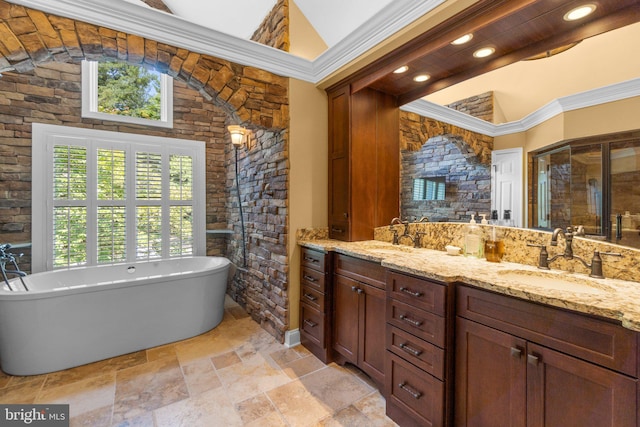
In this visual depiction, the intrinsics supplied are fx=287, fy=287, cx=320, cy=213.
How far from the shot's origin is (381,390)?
1.97 m

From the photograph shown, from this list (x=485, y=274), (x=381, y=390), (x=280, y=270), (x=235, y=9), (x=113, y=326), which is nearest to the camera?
(x=485, y=274)

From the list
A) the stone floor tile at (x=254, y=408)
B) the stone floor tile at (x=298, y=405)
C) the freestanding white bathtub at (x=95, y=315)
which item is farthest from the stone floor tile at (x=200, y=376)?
the freestanding white bathtub at (x=95, y=315)

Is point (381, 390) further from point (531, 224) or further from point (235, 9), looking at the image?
point (235, 9)

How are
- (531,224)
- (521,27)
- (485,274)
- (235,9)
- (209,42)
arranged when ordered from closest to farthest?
(485,274) → (521,27) → (531,224) → (209,42) → (235,9)

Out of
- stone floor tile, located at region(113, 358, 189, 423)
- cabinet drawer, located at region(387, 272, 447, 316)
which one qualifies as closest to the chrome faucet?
cabinet drawer, located at region(387, 272, 447, 316)

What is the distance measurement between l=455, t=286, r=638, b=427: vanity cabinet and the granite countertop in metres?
0.05

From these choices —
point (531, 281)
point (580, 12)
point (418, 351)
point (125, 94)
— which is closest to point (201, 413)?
point (418, 351)

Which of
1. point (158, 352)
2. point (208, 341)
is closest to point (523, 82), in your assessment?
point (208, 341)

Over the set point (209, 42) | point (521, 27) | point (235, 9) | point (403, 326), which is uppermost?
point (235, 9)

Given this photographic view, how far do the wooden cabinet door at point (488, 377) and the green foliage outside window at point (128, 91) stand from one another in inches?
170

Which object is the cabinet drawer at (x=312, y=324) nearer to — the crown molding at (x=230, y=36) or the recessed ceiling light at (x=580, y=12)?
the crown molding at (x=230, y=36)

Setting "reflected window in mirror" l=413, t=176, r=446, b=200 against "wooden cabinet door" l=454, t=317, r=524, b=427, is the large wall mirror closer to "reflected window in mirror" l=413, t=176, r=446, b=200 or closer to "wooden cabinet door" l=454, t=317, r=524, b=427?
"reflected window in mirror" l=413, t=176, r=446, b=200

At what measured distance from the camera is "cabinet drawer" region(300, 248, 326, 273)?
7.85 feet

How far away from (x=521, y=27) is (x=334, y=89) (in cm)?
153
